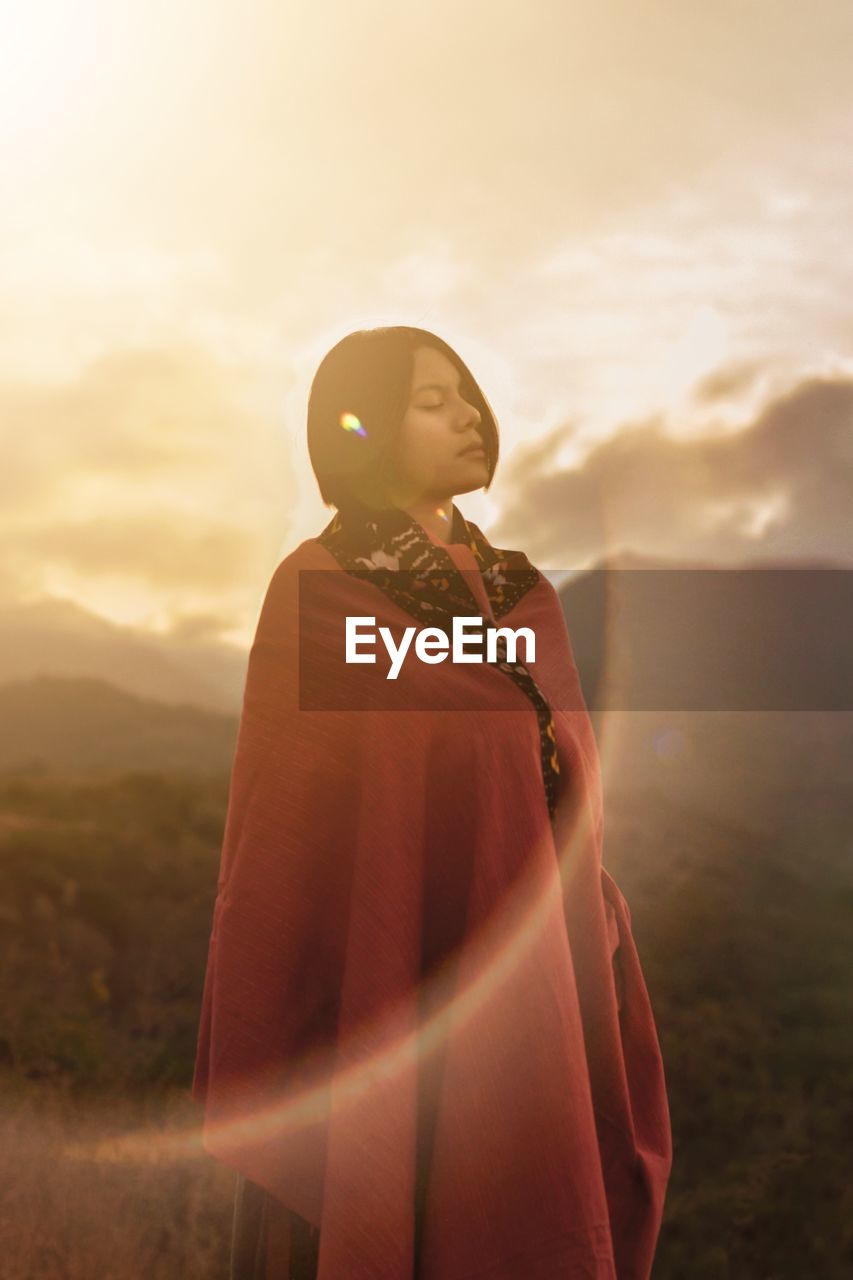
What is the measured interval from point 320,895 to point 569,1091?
1.60ft

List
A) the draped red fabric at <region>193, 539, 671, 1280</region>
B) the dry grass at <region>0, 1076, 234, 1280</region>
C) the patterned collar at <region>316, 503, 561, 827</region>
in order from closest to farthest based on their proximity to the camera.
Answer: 1. the draped red fabric at <region>193, 539, 671, 1280</region>
2. the patterned collar at <region>316, 503, 561, 827</region>
3. the dry grass at <region>0, 1076, 234, 1280</region>

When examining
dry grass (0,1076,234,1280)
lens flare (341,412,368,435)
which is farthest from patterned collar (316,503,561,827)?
dry grass (0,1076,234,1280)

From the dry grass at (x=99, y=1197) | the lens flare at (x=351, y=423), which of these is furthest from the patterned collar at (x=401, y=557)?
the dry grass at (x=99, y=1197)

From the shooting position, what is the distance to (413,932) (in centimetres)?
175

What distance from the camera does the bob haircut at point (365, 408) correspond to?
1.97m

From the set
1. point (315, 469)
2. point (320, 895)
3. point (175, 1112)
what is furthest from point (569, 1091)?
point (175, 1112)

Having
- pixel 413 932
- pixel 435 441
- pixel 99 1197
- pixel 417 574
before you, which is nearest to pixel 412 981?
pixel 413 932

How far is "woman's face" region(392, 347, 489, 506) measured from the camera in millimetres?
1958

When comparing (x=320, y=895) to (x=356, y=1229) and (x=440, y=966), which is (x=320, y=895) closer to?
(x=440, y=966)

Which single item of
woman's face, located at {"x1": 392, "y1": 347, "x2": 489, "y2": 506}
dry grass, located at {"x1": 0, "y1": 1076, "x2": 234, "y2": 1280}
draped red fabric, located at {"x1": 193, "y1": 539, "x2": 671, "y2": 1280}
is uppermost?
woman's face, located at {"x1": 392, "y1": 347, "x2": 489, "y2": 506}

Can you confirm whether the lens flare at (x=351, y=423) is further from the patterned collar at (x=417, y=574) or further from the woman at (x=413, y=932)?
the patterned collar at (x=417, y=574)

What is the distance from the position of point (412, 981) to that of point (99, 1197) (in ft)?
7.08

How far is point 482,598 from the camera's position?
Result: 6.47 feet

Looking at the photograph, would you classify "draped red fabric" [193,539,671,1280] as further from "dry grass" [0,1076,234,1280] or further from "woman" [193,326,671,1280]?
"dry grass" [0,1076,234,1280]
